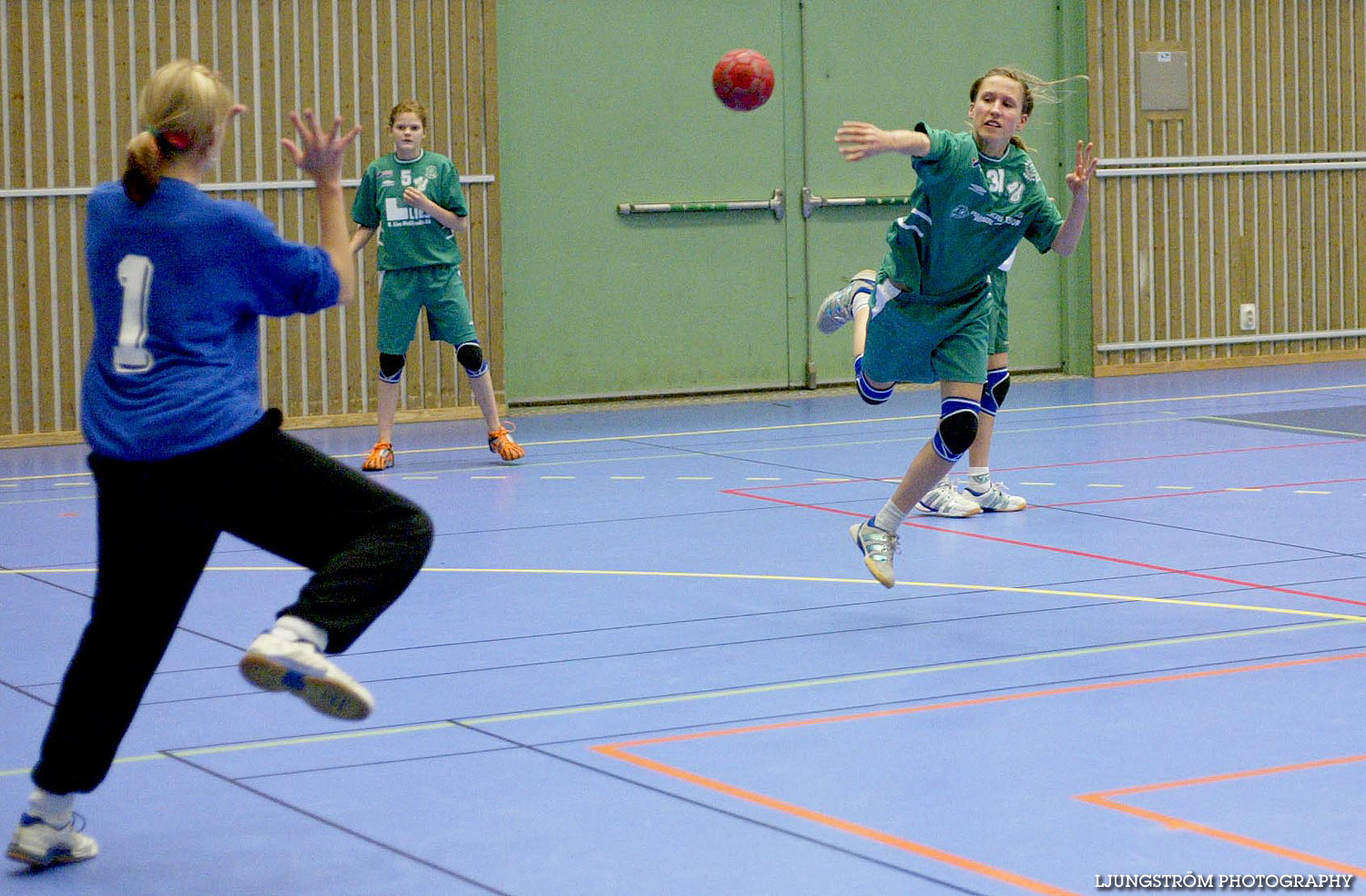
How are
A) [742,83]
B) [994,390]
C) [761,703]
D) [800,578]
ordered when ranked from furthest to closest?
[742,83], [994,390], [800,578], [761,703]

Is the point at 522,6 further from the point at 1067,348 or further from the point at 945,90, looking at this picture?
the point at 1067,348

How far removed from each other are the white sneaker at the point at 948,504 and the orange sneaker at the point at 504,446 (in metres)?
2.80

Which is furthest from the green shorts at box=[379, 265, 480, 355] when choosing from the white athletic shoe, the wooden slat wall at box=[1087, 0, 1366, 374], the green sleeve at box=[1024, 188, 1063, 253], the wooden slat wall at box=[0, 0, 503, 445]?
the wooden slat wall at box=[1087, 0, 1366, 374]

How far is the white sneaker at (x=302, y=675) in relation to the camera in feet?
11.4

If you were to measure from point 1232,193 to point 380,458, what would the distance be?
856 centimetres

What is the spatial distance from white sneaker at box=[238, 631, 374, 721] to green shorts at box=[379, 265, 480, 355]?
282 inches

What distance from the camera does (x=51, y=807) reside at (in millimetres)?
3779

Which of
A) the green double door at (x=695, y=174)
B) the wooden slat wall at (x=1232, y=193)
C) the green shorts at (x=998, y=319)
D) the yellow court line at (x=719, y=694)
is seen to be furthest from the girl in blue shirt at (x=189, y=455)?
the wooden slat wall at (x=1232, y=193)

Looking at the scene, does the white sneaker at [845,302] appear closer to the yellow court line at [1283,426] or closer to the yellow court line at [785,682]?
the yellow court line at [785,682]

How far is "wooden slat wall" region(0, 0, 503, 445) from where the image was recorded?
11.7m

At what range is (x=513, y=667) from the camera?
554cm

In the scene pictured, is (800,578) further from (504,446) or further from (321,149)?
(504,446)

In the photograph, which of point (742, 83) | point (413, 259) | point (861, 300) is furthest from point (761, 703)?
point (742, 83)

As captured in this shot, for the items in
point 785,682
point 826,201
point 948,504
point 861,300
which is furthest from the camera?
point 826,201
